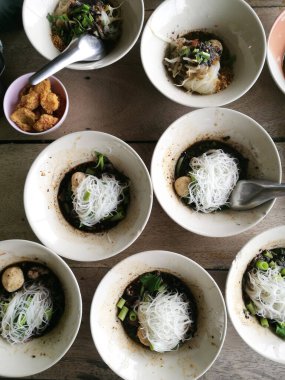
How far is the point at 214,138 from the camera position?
4.83ft

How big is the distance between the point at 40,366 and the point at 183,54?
105 cm

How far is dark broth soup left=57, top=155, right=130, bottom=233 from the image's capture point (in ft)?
4.76

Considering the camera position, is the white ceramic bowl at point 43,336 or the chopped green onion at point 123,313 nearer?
the white ceramic bowl at point 43,336

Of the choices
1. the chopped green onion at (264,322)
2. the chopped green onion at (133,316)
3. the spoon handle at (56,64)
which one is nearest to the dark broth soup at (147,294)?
the chopped green onion at (133,316)

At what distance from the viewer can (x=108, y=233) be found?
1.43m

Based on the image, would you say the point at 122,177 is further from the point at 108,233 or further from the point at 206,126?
Answer: the point at 206,126

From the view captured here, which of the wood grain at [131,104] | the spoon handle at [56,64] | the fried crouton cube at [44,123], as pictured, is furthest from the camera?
the wood grain at [131,104]

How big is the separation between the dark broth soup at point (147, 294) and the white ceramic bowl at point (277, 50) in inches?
27.5

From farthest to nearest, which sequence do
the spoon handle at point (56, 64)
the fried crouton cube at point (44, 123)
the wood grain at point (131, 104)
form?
the wood grain at point (131, 104) → the fried crouton cube at point (44, 123) → the spoon handle at point (56, 64)

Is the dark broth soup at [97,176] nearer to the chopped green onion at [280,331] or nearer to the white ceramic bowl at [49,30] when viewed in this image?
the white ceramic bowl at [49,30]

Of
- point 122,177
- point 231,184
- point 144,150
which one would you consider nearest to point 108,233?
point 122,177

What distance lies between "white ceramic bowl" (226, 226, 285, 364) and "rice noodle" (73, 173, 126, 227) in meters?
0.42

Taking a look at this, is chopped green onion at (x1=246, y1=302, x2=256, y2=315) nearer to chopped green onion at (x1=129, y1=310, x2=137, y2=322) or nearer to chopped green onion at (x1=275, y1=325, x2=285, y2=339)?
chopped green onion at (x1=275, y1=325, x2=285, y2=339)

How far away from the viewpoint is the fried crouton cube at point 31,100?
140cm
